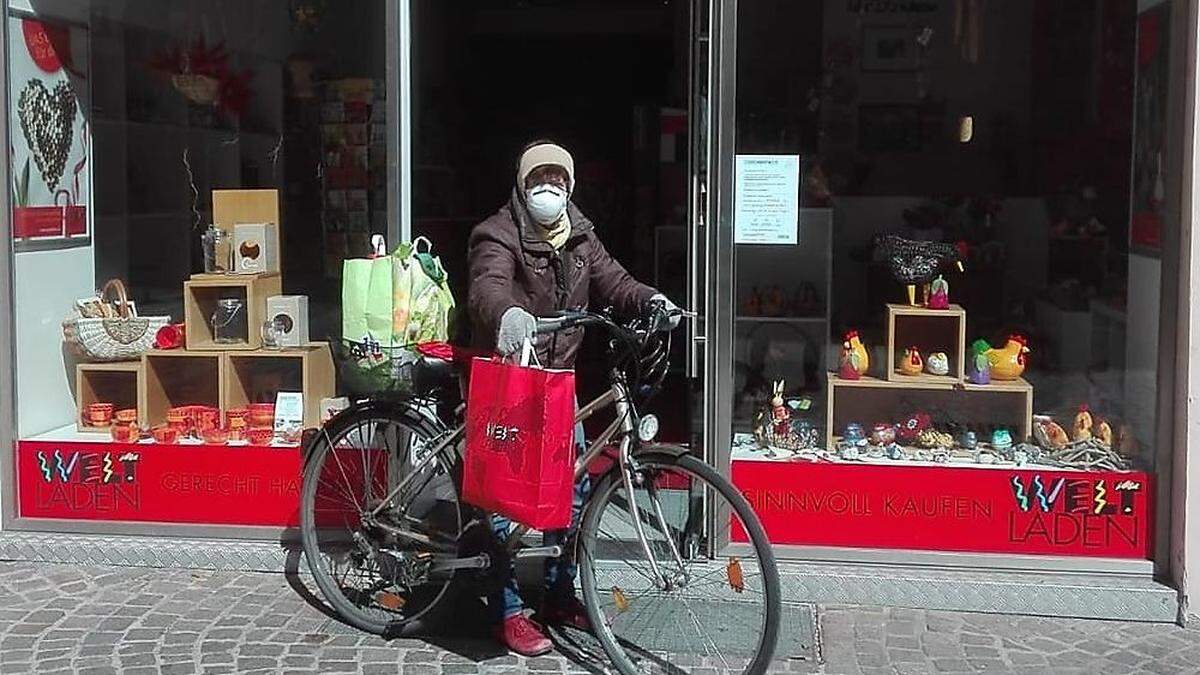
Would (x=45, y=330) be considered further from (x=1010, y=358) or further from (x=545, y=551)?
(x=1010, y=358)

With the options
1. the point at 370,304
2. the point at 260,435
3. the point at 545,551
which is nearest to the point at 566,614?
the point at 545,551

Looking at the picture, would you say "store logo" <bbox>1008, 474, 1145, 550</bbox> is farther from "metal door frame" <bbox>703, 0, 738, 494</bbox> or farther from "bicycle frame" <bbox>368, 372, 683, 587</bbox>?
"bicycle frame" <bbox>368, 372, 683, 587</bbox>

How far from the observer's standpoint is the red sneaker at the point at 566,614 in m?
5.20

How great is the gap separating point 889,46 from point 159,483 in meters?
3.54

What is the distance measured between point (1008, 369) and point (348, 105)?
2912 millimetres

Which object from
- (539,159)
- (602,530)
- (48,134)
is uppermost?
(48,134)

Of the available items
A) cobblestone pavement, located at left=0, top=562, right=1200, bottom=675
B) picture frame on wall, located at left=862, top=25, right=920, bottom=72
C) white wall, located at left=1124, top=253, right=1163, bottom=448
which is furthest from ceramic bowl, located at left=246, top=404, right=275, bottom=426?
white wall, located at left=1124, top=253, right=1163, bottom=448

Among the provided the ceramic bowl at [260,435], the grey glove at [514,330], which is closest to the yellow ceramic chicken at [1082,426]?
the grey glove at [514,330]

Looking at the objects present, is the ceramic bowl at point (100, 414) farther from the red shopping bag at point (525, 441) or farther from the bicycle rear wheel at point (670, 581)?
the bicycle rear wheel at point (670, 581)

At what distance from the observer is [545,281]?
5012 mm

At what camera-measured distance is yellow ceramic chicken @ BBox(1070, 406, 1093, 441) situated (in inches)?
225

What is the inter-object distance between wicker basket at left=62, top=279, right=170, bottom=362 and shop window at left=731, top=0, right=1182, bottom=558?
102 inches

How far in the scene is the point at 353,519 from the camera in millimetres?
5586

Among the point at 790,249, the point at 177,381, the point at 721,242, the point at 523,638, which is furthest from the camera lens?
the point at 177,381
